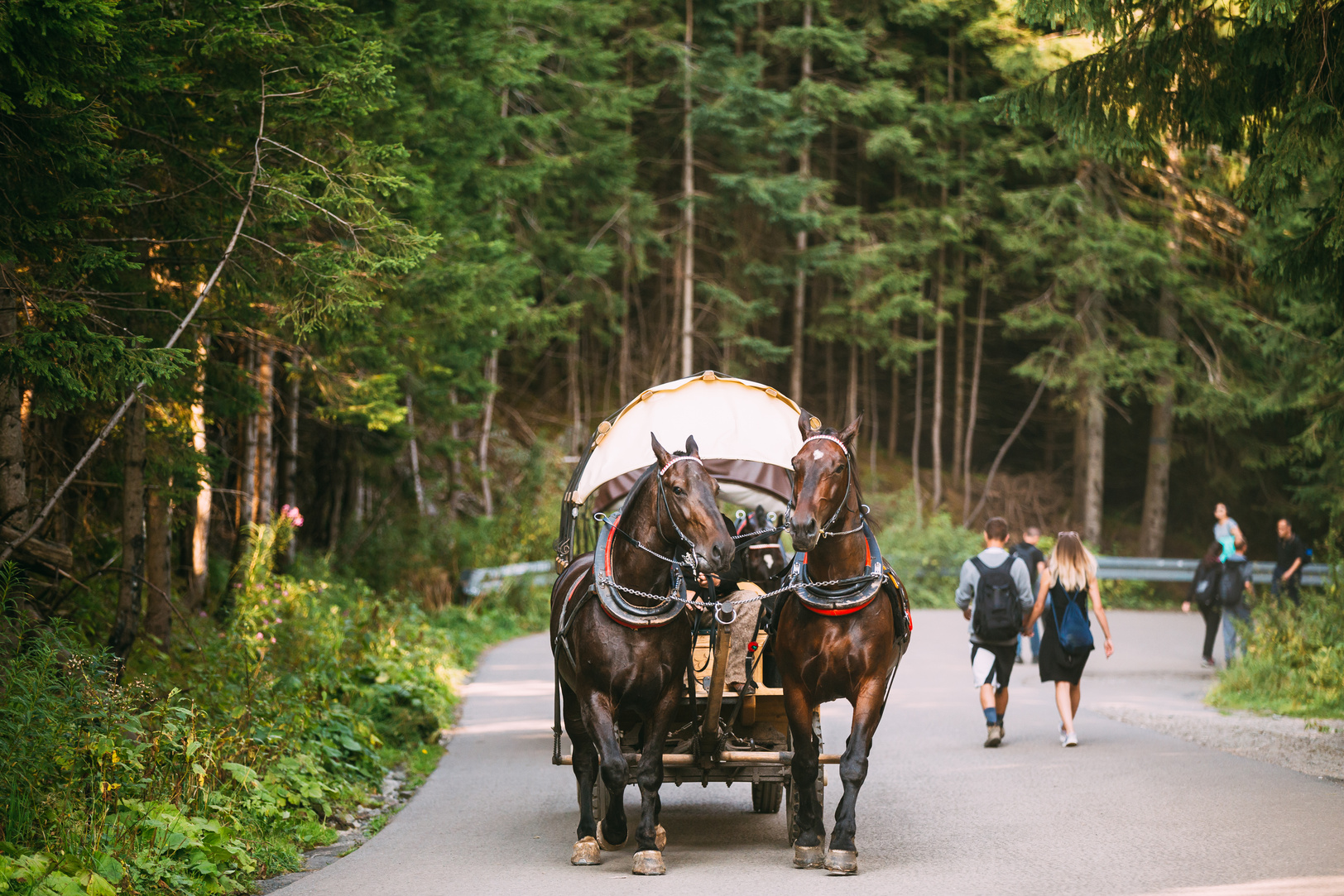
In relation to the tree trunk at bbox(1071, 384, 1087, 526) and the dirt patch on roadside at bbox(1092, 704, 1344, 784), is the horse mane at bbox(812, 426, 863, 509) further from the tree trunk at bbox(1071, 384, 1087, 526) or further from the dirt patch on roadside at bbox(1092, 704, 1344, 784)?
the tree trunk at bbox(1071, 384, 1087, 526)

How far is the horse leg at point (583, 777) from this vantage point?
267 inches

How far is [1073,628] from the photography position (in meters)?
10.9

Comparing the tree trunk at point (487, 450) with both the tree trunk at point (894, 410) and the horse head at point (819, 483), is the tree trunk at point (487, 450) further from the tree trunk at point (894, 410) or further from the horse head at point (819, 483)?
the horse head at point (819, 483)

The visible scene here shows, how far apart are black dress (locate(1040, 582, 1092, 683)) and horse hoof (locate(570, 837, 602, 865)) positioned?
564 centimetres

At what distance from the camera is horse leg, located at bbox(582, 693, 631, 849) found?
6.59m

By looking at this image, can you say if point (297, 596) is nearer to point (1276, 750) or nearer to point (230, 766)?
point (230, 766)

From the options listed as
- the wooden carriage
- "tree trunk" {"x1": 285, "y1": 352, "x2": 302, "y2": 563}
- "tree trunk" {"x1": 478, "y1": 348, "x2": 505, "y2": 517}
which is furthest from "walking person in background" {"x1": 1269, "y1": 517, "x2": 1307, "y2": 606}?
"tree trunk" {"x1": 478, "y1": 348, "x2": 505, "y2": 517}

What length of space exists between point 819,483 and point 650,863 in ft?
7.82

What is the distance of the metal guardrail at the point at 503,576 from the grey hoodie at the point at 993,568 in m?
10.0

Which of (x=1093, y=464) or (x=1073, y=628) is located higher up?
(x=1093, y=464)

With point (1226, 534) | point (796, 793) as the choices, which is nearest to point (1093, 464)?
point (1226, 534)

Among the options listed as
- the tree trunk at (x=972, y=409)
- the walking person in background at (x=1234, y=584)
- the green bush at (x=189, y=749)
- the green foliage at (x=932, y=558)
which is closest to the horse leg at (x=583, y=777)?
the green bush at (x=189, y=749)

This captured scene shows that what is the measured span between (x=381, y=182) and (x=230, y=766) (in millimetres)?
4329

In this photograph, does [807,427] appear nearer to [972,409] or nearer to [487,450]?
[487,450]
